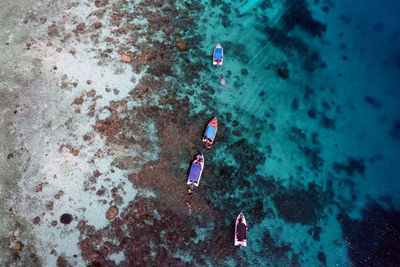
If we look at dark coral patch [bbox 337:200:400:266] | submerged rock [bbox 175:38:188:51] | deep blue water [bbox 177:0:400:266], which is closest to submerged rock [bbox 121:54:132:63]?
submerged rock [bbox 175:38:188:51]

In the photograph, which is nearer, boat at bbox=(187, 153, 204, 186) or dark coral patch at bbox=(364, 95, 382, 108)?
boat at bbox=(187, 153, 204, 186)

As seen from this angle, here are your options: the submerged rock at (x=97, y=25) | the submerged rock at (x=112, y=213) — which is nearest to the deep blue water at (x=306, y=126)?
the submerged rock at (x=112, y=213)

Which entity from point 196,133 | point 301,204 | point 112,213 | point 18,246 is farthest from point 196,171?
point 18,246

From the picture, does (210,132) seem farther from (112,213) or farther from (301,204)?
(112,213)

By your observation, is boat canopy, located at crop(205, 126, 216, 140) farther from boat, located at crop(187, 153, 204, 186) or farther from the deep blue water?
boat, located at crop(187, 153, 204, 186)

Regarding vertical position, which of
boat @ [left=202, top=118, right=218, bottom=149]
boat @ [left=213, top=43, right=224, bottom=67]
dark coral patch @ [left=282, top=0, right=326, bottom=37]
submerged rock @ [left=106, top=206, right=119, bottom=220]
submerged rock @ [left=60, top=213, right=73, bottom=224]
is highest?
dark coral patch @ [left=282, top=0, right=326, bottom=37]

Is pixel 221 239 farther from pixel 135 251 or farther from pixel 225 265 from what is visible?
pixel 135 251
